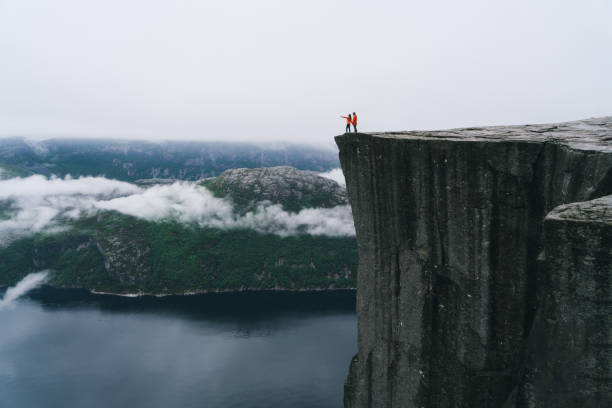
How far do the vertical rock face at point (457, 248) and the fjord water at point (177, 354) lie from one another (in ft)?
314

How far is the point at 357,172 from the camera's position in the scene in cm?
1798

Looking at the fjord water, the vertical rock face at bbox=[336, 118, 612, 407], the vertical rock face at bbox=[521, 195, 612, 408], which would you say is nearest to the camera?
the vertical rock face at bbox=[521, 195, 612, 408]

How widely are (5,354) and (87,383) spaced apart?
56.7 m

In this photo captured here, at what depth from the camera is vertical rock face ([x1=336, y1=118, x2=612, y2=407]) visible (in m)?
13.0

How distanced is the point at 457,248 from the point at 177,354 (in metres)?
145

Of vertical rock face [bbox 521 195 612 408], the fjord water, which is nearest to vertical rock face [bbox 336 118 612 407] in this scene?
vertical rock face [bbox 521 195 612 408]

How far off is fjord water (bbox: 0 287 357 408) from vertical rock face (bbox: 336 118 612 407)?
95714 millimetres

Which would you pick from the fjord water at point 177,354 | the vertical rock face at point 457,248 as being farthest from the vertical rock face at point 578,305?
the fjord water at point 177,354

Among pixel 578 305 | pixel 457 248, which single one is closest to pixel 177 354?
pixel 457 248

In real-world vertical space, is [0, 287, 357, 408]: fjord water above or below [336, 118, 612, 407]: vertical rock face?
below

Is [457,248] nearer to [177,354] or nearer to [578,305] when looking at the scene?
[578,305]

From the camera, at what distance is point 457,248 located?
579 inches

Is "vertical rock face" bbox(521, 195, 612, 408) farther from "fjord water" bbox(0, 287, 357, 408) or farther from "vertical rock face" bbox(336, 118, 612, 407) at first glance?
"fjord water" bbox(0, 287, 357, 408)

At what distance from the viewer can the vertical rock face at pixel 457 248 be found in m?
13.0
